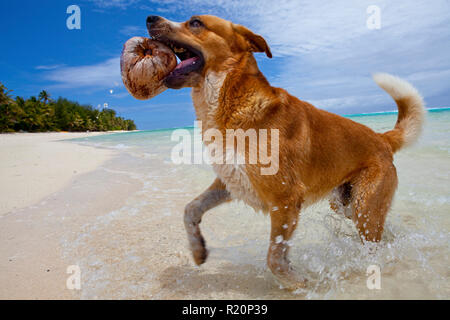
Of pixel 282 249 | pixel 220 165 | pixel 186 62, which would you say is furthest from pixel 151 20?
pixel 282 249

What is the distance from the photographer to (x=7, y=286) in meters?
2.18

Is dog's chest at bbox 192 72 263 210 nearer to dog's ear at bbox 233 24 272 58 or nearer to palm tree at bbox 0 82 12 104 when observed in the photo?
dog's ear at bbox 233 24 272 58

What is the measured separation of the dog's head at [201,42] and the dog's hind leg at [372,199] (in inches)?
61.0

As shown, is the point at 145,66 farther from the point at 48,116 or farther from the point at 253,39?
the point at 48,116

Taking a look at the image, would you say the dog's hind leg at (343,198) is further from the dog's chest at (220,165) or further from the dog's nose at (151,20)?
the dog's nose at (151,20)

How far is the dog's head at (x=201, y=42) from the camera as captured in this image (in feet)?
8.13

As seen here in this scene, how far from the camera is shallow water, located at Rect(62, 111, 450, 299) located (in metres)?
2.22

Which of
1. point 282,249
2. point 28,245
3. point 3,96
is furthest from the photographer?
point 3,96

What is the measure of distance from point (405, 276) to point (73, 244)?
3053 millimetres

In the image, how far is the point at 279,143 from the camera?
2.34 meters

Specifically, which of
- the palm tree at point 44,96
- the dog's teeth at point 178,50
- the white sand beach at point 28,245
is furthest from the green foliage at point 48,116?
the dog's teeth at point 178,50

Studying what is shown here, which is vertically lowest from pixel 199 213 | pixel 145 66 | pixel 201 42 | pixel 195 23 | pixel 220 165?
pixel 199 213

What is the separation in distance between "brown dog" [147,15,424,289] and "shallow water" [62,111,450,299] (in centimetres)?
24

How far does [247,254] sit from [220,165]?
107cm
